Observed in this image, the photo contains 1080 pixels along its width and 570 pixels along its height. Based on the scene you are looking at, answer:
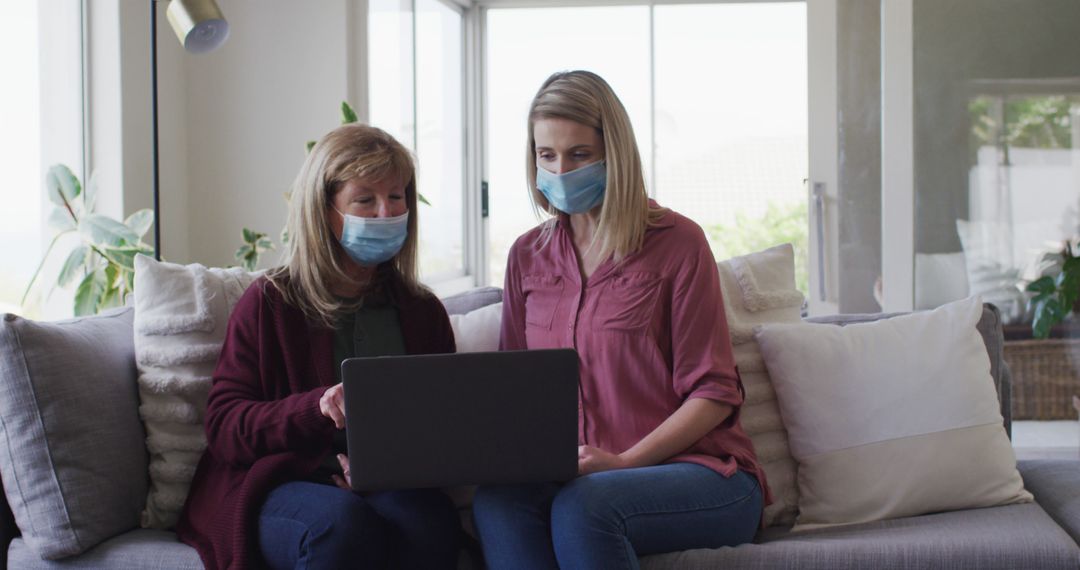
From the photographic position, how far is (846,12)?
395 cm

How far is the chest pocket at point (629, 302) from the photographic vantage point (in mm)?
1822

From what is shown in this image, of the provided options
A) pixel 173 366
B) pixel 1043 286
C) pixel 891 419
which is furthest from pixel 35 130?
pixel 1043 286

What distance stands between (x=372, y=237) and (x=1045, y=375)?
113 inches

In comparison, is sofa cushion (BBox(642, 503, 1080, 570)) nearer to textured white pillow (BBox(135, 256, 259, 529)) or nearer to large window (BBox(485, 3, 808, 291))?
textured white pillow (BBox(135, 256, 259, 529))

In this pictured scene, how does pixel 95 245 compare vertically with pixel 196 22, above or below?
below

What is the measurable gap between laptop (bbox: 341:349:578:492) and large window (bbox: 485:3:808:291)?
441cm

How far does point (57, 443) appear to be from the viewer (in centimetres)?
172

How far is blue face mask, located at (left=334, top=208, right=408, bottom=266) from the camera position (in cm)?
185

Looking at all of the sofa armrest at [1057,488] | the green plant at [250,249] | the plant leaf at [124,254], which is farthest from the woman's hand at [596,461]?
the green plant at [250,249]

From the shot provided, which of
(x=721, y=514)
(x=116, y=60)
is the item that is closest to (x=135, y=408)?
(x=721, y=514)

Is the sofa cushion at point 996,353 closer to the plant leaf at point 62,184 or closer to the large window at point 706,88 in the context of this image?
the plant leaf at point 62,184

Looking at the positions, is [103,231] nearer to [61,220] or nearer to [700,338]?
[61,220]

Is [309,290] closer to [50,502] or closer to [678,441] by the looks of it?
[50,502]

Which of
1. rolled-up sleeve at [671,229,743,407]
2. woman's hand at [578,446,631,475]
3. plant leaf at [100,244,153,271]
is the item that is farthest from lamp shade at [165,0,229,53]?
woman's hand at [578,446,631,475]
